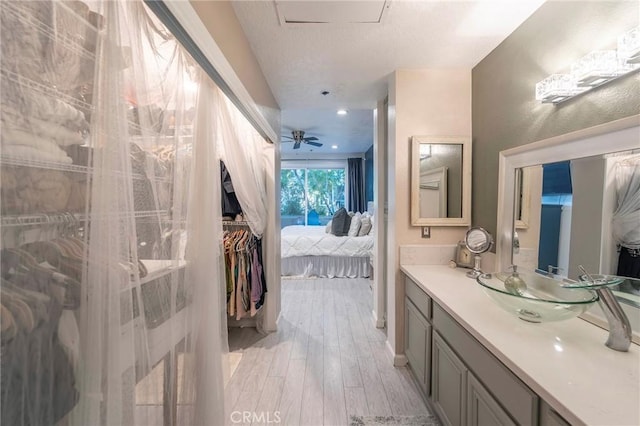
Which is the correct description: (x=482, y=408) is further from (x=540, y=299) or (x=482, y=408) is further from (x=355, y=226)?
(x=355, y=226)

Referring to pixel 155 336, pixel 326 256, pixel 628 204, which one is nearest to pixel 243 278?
pixel 155 336

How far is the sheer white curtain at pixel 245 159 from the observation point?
1.63 metres

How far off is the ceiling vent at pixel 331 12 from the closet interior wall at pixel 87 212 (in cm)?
79

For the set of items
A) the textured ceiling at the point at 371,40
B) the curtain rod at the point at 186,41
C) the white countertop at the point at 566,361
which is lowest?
the white countertop at the point at 566,361

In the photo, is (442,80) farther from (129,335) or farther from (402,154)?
(129,335)

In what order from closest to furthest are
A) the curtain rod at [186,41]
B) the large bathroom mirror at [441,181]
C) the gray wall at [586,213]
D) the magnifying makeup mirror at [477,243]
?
the curtain rod at [186,41] < the gray wall at [586,213] < the magnifying makeup mirror at [477,243] < the large bathroom mirror at [441,181]

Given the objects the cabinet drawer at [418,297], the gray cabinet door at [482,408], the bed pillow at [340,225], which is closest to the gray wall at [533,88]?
the cabinet drawer at [418,297]

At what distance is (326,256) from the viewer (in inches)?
179

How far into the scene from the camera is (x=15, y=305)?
51 centimetres

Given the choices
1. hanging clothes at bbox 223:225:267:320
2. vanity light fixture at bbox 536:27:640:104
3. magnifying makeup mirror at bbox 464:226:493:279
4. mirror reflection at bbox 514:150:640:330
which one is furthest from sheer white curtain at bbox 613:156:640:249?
hanging clothes at bbox 223:225:267:320

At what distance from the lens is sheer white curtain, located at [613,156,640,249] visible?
Answer: 40.6 inches

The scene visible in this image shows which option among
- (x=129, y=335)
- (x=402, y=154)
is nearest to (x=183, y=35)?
(x=129, y=335)

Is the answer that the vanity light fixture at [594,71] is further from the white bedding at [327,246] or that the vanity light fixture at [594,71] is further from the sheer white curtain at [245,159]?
the white bedding at [327,246]

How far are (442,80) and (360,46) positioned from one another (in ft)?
2.62
